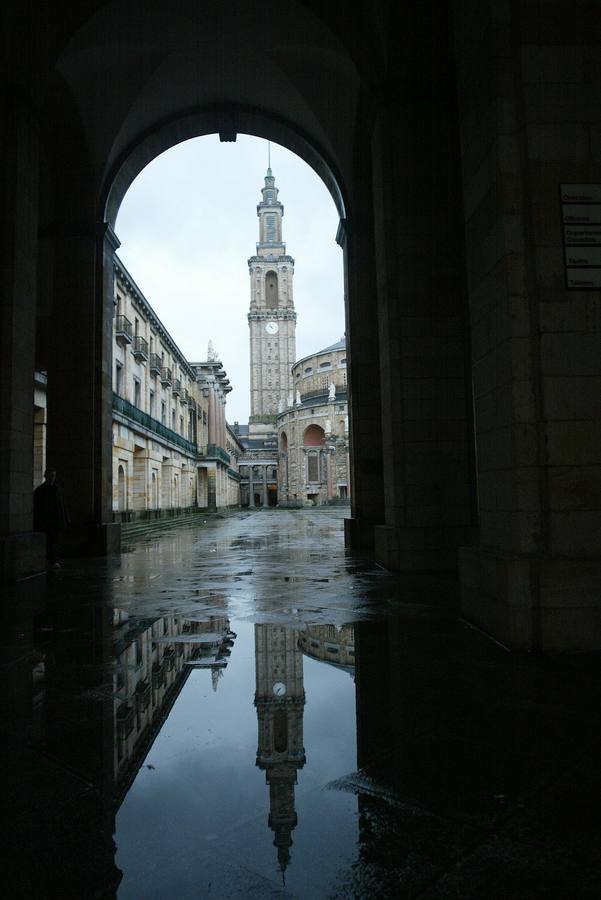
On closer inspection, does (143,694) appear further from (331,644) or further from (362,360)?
(362,360)

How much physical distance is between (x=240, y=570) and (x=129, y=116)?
988 centimetres

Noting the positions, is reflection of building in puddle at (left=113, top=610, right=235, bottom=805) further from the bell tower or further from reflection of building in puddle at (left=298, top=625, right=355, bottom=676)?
the bell tower

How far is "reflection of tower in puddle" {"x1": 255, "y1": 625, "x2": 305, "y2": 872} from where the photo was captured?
1.94 metres

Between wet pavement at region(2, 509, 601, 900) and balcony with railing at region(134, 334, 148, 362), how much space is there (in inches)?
985

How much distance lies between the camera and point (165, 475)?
34.3m

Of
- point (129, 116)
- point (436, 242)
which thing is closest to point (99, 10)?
point (129, 116)

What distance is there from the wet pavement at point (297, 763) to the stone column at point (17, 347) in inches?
135

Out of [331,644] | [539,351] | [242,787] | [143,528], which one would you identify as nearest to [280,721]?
[242,787]

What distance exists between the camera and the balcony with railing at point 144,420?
75.7ft

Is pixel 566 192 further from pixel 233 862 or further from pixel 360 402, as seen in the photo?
pixel 360 402

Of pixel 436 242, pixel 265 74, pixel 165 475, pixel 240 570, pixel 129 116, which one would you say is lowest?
pixel 240 570

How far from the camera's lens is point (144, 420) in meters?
27.7

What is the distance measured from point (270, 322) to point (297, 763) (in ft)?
338

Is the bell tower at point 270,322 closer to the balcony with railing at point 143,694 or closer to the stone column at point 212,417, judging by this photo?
the stone column at point 212,417
